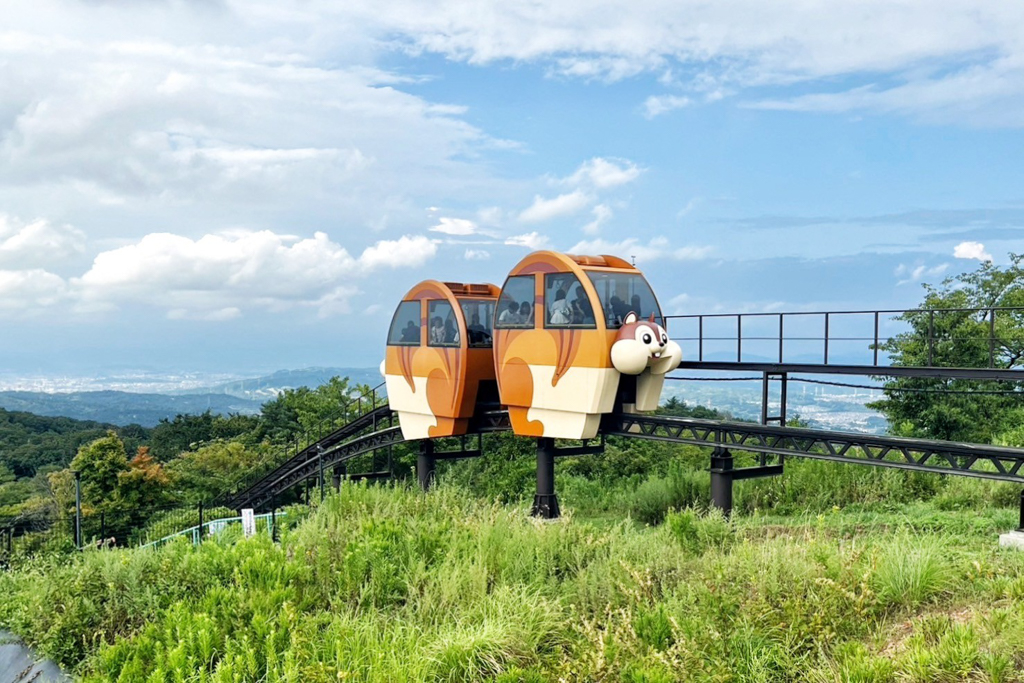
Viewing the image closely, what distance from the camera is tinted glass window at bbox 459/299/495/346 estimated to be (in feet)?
60.4

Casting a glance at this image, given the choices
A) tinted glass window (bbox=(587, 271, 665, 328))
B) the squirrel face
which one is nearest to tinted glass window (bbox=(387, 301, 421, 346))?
tinted glass window (bbox=(587, 271, 665, 328))

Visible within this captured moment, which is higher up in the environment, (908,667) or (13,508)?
(908,667)

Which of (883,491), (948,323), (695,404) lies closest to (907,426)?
(883,491)

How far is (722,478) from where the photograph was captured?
15133 mm

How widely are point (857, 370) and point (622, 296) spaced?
434cm

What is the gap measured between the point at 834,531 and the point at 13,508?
32600mm

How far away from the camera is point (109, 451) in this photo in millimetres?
31609

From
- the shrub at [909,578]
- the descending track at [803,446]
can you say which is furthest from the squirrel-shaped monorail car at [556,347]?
the shrub at [909,578]

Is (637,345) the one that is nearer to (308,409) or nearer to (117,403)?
(308,409)

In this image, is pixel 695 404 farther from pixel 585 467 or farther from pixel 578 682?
pixel 578 682

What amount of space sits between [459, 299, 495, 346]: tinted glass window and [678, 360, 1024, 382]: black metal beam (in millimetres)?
4054

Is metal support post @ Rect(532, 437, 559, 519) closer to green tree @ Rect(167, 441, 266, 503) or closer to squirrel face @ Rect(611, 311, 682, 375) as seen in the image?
squirrel face @ Rect(611, 311, 682, 375)

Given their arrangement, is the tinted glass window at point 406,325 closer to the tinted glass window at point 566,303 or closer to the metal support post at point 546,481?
the metal support post at point 546,481

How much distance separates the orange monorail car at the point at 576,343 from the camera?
15.2 meters
